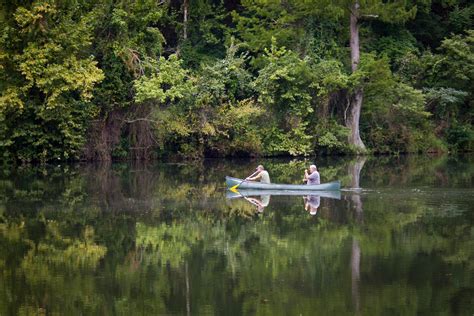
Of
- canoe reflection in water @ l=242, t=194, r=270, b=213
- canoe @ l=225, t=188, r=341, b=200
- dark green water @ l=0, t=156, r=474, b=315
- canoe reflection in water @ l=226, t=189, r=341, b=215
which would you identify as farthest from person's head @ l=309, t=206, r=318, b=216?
canoe @ l=225, t=188, r=341, b=200

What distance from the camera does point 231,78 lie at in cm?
4644

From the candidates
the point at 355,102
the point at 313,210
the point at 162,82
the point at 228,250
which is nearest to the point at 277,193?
the point at 313,210

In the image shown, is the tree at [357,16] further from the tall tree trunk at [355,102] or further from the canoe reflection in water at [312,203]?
the canoe reflection in water at [312,203]

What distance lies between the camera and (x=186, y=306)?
47.0ft

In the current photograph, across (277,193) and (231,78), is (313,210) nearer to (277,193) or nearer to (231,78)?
(277,193)

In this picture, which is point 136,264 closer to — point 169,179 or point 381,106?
point 169,179

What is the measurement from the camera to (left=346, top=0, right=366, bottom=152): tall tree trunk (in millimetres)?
46719

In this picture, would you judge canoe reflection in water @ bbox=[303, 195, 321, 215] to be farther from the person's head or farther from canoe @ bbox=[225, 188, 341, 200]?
canoe @ bbox=[225, 188, 341, 200]

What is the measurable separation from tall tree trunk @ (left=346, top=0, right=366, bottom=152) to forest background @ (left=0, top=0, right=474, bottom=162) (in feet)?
0.21

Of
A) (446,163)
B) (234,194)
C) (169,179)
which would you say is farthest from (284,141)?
(234,194)

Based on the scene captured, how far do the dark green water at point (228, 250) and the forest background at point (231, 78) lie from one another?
826 cm

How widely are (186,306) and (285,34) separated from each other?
3404cm

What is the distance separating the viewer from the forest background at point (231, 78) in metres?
39.4

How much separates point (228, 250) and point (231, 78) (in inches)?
1103
